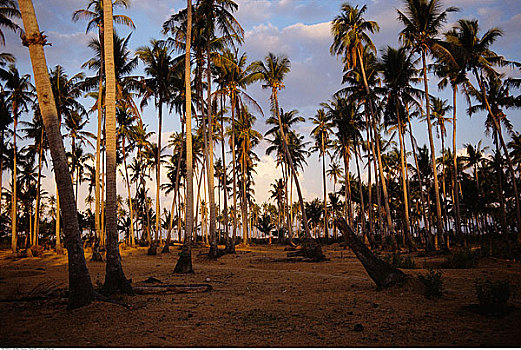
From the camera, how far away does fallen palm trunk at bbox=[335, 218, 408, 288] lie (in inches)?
324

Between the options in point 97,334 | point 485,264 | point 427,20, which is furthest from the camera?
point 427,20

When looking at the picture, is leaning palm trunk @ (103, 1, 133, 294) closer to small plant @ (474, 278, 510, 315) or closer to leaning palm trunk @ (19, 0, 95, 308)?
leaning palm trunk @ (19, 0, 95, 308)

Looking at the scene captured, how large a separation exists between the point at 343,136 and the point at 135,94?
71.9 ft

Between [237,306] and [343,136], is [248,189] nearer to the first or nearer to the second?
[343,136]

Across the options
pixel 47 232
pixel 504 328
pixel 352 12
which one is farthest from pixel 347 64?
pixel 47 232

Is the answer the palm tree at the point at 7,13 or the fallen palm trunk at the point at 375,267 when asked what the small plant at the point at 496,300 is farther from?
the palm tree at the point at 7,13

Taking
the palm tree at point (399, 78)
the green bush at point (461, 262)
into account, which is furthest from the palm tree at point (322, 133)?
the green bush at point (461, 262)

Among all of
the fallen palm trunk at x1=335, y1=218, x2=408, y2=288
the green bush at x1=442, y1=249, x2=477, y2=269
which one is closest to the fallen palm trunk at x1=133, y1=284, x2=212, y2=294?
the fallen palm trunk at x1=335, y1=218, x2=408, y2=288

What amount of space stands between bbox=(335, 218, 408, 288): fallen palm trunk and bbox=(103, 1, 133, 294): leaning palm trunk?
18.0ft

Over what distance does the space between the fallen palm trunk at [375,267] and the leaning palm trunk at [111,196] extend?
548cm

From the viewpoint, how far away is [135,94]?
1034 inches

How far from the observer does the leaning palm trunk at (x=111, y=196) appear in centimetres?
768

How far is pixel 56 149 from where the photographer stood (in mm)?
6258

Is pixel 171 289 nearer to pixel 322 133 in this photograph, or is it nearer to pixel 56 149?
pixel 56 149
